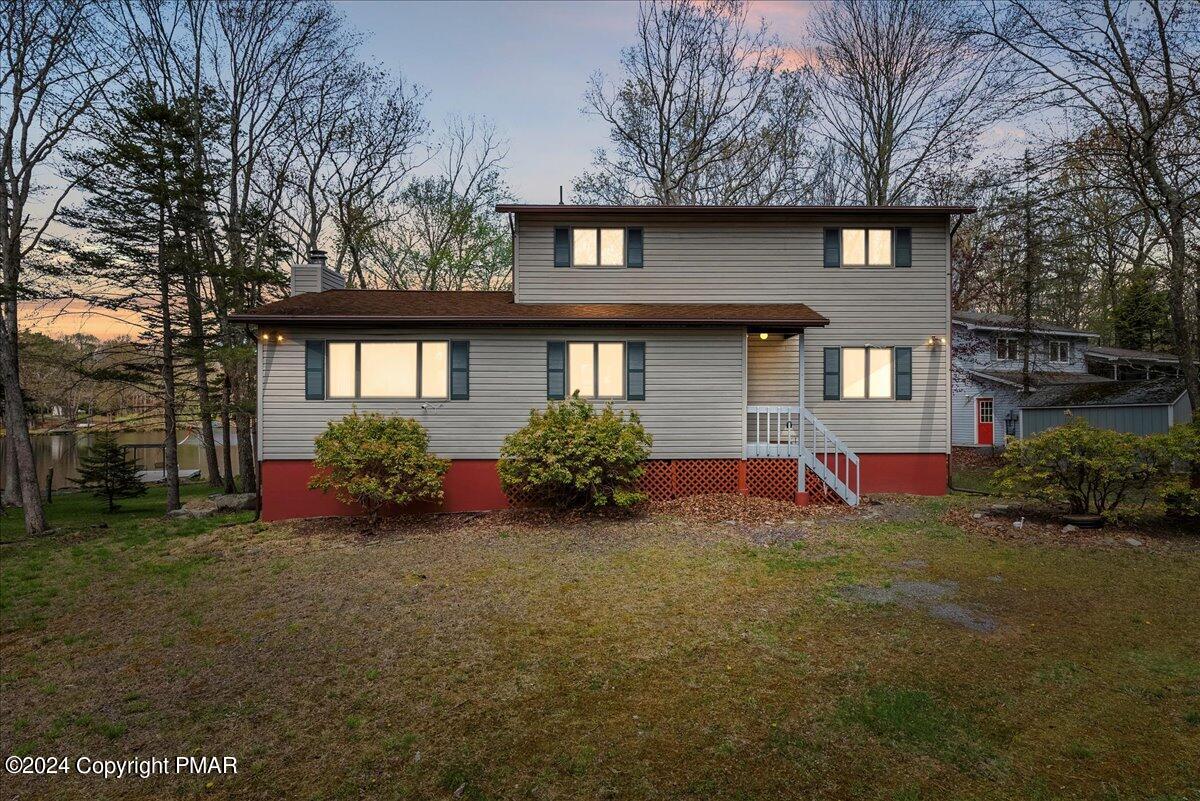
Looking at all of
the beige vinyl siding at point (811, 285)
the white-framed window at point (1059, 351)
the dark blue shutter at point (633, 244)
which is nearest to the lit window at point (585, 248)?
the beige vinyl siding at point (811, 285)

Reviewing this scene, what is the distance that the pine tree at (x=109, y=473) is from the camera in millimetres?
16656

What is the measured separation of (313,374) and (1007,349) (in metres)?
27.7

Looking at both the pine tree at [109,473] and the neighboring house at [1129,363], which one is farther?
the neighboring house at [1129,363]

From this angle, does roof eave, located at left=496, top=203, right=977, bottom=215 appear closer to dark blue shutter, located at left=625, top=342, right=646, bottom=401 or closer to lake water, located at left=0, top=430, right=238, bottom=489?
dark blue shutter, located at left=625, top=342, right=646, bottom=401

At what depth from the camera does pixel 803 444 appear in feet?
36.1

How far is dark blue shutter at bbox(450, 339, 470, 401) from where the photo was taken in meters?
11.1

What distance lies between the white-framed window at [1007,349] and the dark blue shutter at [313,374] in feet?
87.0

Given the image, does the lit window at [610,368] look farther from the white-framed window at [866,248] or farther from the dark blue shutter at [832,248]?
the white-framed window at [866,248]

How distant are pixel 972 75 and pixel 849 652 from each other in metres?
19.9

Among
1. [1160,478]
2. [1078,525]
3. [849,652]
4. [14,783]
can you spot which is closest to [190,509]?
[14,783]

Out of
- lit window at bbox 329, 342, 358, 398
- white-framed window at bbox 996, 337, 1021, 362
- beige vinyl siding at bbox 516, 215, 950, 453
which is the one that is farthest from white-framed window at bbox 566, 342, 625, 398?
white-framed window at bbox 996, 337, 1021, 362

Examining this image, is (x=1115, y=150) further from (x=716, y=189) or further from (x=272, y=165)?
(x=272, y=165)

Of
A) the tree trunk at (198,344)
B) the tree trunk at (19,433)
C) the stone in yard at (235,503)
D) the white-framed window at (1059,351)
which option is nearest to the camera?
the tree trunk at (19,433)

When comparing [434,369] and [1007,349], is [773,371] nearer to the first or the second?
[434,369]
